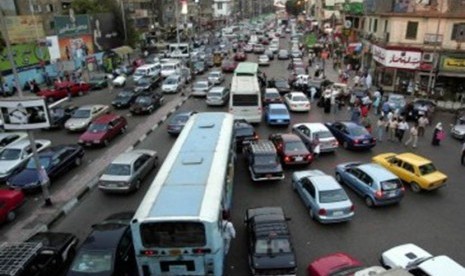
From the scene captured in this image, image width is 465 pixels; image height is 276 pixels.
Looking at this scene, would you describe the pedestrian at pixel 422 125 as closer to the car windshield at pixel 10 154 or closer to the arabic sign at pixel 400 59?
the arabic sign at pixel 400 59

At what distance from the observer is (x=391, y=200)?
1664 cm

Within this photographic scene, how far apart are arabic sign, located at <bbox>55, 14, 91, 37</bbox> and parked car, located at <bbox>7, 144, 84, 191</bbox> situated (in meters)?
32.0

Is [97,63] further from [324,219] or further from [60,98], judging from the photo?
[324,219]

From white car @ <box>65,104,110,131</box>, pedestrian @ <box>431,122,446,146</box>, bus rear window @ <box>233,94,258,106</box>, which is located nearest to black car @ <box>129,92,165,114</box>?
white car @ <box>65,104,110,131</box>

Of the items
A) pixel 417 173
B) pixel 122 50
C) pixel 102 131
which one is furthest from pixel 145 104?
pixel 122 50

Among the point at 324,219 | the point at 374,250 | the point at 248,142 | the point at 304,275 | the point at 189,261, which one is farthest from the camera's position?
the point at 248,142

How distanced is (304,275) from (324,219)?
3.13m

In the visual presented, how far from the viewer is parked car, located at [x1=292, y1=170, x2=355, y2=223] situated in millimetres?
15266

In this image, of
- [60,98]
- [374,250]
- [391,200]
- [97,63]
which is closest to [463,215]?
[391,200]

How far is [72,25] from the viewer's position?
166 feet

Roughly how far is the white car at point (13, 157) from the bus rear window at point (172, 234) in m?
13.3

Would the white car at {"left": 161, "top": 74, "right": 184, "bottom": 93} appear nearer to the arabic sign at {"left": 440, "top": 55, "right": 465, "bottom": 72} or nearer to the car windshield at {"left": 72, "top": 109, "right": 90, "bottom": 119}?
the car windshield at {"left": 72, "top": 109, "right": 90, "bottom": 119}

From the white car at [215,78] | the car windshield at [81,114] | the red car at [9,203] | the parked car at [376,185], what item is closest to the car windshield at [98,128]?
the car windshield at [81,114]

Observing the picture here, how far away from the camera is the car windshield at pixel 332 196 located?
15516mm
